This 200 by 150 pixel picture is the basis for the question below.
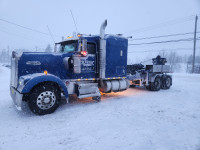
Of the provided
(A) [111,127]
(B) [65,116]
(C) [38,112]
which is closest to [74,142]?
(A) [111,127]

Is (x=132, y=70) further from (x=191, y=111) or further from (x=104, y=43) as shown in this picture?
(x=191, y=111)

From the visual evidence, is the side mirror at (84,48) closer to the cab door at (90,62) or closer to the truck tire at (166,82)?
the cab door at (90,62)

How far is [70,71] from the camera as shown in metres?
6.32

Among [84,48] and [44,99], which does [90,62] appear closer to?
[84,48]

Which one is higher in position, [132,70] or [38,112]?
[132,70]

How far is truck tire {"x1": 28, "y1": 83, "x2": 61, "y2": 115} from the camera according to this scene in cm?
502

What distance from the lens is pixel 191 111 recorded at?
5945mm

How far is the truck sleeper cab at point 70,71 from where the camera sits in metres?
5.14

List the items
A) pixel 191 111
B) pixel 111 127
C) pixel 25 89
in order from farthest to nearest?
pixel 191 111
pixel 25 89
pixel 111 127

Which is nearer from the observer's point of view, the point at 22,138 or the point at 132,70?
the point at 22,138

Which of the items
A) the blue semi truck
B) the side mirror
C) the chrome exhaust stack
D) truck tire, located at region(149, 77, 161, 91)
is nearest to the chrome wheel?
the blue semi truck

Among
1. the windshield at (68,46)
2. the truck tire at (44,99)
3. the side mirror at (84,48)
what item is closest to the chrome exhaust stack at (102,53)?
the side mirror at (84,48)

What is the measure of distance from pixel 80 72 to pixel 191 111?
4820 mm

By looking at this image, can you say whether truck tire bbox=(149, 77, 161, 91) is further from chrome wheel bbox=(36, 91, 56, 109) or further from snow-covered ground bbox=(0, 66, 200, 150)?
chrome wheel bbox=(36, 91, 56, 109)
